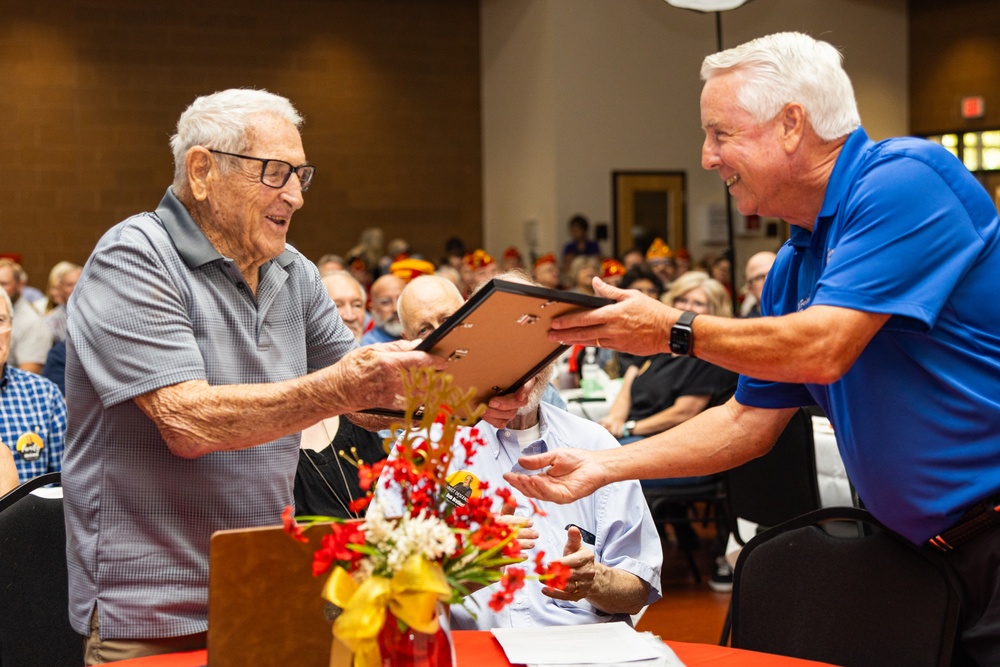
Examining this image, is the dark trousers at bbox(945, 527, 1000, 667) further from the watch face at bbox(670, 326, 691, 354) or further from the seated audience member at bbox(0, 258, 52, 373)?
the seated audience member at bbox(0, 258, 52, 373)

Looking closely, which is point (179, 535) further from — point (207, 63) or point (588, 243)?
point (207, 63)

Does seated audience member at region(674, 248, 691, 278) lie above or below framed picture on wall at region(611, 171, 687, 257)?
below

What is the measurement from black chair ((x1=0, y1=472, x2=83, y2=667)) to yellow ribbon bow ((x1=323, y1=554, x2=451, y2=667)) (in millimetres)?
1212

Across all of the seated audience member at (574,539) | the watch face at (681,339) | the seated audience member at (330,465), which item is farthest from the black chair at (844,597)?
the seated audience member at (330,465)

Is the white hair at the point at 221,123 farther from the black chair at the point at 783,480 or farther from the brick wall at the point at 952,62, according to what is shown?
the brick wall at the point at 952,62

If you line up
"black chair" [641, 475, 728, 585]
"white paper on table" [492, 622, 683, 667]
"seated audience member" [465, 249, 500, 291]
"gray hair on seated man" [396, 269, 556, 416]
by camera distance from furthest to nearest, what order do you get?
"seated audience member" [465, 249, 500, 291], "black chair" [641, 475, 728, 585], "gray hair on seated man" [396, 269, 556, 416], "white paper on table" [492, 622, 683, 667]

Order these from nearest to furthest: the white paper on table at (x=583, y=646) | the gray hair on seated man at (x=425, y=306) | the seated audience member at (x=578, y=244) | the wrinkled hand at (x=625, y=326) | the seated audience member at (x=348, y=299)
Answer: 1. the white paper on table at (x=583, y=646)
2. the wrinkled hand at (x=625, y=326)
3. the gray hair on seated man at (x=425, y=306)
4. the seated audience member at (x=348, y=299)
5. the seated audience member at (x=578, y=244)

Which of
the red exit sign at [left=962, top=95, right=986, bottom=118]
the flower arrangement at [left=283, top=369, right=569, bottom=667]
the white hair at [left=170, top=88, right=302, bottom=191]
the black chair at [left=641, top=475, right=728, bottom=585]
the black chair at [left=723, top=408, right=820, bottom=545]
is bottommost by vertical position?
the black chair at [left=641, top=475, right=728, bottom=585]

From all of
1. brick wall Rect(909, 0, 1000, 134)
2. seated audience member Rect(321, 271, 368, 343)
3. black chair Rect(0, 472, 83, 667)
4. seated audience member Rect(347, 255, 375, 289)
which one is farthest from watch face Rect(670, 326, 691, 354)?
brick wall Rect(909, 0, 1000, 134)

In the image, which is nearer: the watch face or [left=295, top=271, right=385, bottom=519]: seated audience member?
the watch face

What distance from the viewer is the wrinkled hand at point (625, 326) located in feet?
5.71

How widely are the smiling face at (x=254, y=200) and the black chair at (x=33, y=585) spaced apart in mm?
774

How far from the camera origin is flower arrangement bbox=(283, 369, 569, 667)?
128cm

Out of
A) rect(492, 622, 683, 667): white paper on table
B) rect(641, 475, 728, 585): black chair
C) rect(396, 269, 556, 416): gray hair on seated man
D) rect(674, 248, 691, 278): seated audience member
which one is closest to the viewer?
rect(492, 622, 683, 667): white paper on table
